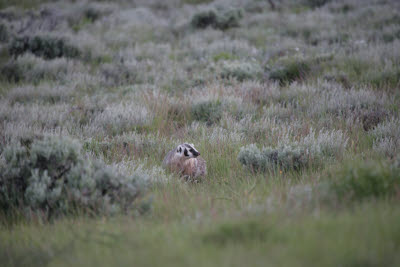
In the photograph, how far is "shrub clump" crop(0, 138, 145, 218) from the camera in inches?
131

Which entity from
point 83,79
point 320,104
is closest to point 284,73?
point 320,104

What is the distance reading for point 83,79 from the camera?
31.6 ft

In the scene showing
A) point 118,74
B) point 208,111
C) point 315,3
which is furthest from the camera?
point 315,3

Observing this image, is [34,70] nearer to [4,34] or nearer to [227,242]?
[4,34]

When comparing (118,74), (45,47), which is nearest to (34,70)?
(45,47)

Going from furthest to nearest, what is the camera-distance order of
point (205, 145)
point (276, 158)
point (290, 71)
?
1. point (290, 71)
2. point (205, 145)
3. point (276, 158)

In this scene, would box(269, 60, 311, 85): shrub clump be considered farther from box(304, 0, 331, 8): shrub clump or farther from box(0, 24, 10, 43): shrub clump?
box(304, 0, 331, 8): shrub clump

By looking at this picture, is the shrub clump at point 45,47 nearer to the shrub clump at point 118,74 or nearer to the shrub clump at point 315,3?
the shrub clump at point 118,74

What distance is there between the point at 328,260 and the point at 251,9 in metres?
19.5

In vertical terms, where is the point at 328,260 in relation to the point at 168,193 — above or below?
above

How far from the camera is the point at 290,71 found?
9391 millimetres

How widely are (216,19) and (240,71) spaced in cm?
705

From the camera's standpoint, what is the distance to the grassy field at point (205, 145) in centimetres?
234

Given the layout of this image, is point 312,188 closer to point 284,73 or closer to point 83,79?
point 284,73
